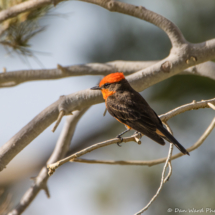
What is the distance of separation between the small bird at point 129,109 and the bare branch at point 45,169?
1.21m

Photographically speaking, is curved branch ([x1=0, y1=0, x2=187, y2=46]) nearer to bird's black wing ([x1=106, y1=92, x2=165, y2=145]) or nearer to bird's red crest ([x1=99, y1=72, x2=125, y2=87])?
bird's red crest ([x1=99, y1=72, x2=125, y2=87])

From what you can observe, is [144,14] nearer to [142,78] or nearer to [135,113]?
[142,78]

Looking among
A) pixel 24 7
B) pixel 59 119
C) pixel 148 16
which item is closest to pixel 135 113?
pixel 59 119

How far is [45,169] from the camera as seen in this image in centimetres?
443

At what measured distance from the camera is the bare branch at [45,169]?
3.90 m

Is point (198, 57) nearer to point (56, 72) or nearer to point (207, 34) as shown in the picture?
point (56, 72)

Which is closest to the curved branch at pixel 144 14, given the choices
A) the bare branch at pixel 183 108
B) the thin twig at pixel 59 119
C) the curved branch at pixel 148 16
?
the curved branch at pixel 148 16

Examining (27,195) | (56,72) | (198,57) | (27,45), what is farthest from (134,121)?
(27,45)

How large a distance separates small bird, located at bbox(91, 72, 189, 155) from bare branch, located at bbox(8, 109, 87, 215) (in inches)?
47.6

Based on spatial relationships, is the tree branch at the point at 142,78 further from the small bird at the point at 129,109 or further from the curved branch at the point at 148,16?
the small bird at the point at 129,109

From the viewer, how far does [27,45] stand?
4535 mm

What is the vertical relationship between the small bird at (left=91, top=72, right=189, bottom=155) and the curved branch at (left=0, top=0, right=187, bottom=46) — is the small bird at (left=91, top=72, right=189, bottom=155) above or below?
below

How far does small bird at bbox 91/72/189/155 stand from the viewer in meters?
3.29

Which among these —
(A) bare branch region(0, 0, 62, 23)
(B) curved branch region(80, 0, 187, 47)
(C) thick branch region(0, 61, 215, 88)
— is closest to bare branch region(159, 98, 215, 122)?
(B) curved branch region(80, 0, 187, 47)
